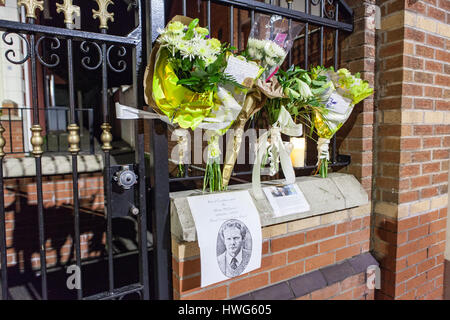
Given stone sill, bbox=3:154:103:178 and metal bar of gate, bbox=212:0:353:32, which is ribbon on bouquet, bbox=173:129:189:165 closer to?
metal bar of gate, bbox=212:0:353:32

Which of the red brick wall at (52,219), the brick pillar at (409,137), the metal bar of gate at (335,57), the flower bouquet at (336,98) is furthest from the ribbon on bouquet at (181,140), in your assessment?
the red brick wall at (52,219)

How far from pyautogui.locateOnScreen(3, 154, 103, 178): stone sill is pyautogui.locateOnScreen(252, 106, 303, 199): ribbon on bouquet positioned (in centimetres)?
291

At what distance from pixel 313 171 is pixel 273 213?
0.70 metres

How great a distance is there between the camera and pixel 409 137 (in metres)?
1.96

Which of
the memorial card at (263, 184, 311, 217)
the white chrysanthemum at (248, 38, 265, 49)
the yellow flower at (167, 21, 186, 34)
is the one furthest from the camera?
the memorial card at (263, 184, 311, 217)

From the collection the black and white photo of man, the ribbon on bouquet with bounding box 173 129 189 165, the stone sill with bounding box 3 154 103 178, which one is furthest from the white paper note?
the stone sill with bounding box 3 154 103 178

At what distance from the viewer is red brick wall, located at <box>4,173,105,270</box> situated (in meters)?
3.55

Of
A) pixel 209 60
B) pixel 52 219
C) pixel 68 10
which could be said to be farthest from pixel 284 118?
pixel 52 219

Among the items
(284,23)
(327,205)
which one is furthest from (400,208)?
(284,23)

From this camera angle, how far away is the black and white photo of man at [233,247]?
1.44 meters

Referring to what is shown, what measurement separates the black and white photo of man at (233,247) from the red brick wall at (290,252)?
0.15 m

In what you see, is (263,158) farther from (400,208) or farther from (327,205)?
(400,208)

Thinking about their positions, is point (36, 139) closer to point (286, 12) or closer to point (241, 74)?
point (241, 74)

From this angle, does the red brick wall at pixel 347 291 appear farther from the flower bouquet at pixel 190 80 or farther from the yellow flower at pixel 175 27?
the yellow flower at pixel 175 27
